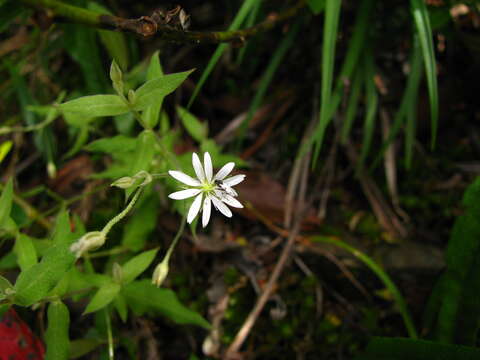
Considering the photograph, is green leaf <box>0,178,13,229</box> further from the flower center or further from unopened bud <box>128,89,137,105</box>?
the flower center

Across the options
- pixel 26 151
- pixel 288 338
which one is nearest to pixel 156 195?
pixel 288 338

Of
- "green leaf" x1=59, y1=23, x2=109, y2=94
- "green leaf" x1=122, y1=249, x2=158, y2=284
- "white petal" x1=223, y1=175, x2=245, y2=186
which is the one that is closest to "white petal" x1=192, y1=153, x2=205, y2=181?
"white petal" x1=223, y1=175, x2=245, y2=186

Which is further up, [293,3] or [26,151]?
[293,3]

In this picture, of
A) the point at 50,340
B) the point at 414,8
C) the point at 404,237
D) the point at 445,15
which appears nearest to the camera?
the point at 50,340

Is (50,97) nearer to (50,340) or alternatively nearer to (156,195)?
(156,195)

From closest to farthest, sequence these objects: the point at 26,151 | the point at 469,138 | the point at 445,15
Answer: the point at 445,15 < the point at 469,138 < the point at 26,151

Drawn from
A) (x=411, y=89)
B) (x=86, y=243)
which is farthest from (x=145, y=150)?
(x=411, y=89)

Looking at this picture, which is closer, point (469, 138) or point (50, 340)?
point (50, 340)

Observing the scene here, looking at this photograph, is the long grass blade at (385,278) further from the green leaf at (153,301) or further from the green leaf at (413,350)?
the green leaf at (153,301)
